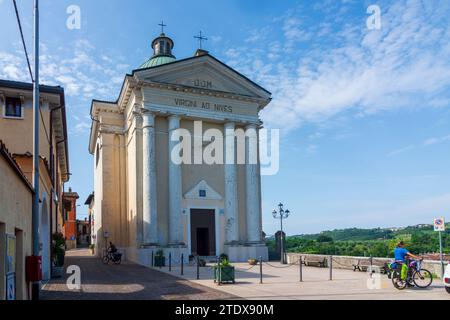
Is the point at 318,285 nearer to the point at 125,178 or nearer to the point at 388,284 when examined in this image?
the point at 388,284

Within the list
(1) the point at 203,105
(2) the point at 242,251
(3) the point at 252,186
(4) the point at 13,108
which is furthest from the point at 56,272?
(3) the point at 252,186

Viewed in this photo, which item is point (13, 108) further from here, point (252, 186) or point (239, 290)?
point (252, 186)

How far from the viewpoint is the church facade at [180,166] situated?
2961cm

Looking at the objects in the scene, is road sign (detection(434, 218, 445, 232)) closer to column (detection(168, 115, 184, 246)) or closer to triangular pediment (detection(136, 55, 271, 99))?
column (detection(168, 115, 184, 246))

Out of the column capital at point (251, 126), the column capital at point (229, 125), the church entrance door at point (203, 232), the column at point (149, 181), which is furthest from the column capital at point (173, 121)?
the church entrance door at point (203, 232)

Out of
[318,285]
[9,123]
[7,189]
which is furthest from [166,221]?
[7,189]

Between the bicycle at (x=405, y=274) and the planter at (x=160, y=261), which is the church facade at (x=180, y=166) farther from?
the bicycle at (x=405, y=274)

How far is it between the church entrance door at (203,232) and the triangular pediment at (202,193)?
0.92 m

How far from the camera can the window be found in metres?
19.2

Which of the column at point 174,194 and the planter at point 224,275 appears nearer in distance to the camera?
the planter at point 224,275

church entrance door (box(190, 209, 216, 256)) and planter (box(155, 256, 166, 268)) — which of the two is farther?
church entrance door (box(190, 209, 216, 256))

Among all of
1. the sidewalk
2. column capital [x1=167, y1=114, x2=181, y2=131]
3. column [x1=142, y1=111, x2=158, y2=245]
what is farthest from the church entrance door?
the sidewalk

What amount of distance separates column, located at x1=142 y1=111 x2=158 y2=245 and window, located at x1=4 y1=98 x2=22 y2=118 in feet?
35.3

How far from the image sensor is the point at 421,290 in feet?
43.8
